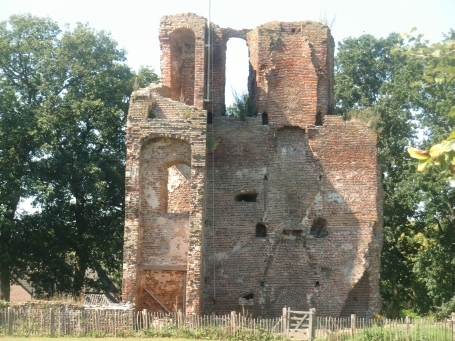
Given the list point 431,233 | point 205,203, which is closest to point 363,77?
point 431,233

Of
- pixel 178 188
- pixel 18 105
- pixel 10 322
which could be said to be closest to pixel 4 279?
pixel 18 105

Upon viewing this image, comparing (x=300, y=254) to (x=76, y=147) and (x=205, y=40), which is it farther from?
(x=76, y=147)

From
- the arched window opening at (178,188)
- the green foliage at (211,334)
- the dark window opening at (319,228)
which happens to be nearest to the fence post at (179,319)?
the green foliage at (211,334)

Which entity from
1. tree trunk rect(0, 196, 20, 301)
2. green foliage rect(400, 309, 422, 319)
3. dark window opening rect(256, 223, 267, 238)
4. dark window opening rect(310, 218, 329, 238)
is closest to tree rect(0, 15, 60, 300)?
tree trunk rect(0, 196, 20, 301)

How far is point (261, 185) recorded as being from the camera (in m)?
22.5

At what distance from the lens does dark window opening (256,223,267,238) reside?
22.4 metres

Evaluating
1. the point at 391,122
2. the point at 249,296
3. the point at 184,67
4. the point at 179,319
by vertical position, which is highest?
the point at 184,67

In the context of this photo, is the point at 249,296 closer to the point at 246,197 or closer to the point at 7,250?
the point at 246,197

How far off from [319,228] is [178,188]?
4.52 metres

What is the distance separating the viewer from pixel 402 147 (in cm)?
2891

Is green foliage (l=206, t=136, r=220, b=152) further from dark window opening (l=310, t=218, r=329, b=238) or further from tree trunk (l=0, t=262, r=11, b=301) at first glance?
tree trunk (l=0, t=262, r=11, b=301)

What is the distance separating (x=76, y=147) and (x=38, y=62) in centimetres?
376

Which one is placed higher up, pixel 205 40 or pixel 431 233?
pixel 205 40

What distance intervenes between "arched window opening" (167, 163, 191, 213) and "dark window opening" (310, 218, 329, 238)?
153 inches
